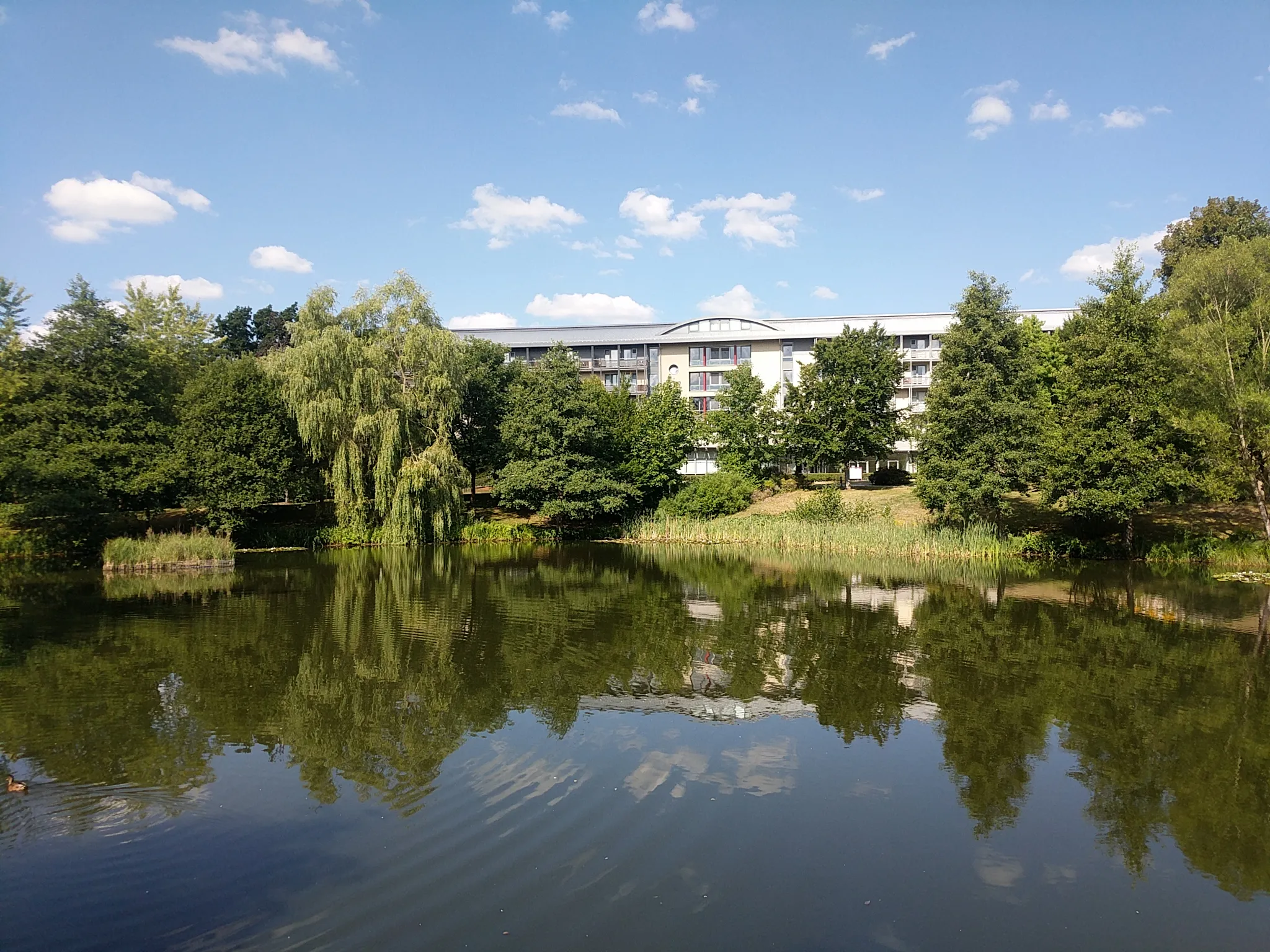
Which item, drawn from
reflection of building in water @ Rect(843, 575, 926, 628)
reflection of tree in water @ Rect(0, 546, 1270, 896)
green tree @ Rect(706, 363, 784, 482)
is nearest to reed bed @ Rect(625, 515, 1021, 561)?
green tree @ Rect(706, 363, 784, 482)

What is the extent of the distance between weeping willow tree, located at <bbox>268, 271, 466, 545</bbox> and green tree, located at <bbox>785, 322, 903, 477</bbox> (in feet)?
68.6

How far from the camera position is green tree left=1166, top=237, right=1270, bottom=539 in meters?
27.7

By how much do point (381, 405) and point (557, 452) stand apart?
9812 millimetres

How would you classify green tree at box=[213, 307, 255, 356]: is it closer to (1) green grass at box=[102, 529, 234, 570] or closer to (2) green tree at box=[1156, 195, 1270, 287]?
(1) green grass at box=[102, 529, 234, 570]

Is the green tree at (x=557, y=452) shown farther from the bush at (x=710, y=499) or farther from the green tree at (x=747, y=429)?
the green tree at (x=747, y=429)

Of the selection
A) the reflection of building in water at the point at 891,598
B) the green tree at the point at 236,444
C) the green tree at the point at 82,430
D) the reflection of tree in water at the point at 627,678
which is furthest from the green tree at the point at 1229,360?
the green tree at the point at 82,430

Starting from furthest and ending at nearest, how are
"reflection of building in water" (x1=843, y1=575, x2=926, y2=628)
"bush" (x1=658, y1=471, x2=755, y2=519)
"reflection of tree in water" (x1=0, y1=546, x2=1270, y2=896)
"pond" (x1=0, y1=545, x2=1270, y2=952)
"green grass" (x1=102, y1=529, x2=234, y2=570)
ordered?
"bush" (x1=658, y1=471, x2=755, y2=519) < "green grass" (x1=102, y1=529, x2=234, y2=570) < "reflection of building in water" (x1=843, y1=575, x2=926, y2=628) < "reflection of tree in water" (x1=0, y1=546, x2=1270, y2=896) < "pond" (x1=0, y1=545, x2=1270, y2=952)

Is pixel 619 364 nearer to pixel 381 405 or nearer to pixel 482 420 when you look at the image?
pixel 482 420

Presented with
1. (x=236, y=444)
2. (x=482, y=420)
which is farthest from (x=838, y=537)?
(x=236, y=444)

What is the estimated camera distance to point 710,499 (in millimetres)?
43125

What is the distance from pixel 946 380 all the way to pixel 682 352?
34.1 metres

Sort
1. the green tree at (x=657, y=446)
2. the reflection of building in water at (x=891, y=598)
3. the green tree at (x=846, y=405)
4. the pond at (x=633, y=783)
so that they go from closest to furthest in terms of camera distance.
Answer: the pond at (x=633, y=783)
the reflection of building in water at (x=891, y=598)
the green tree at (x=657, y=446)
the green tree at (x=846, y=405)

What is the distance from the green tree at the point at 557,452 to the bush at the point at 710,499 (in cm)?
257

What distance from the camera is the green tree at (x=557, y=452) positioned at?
4100cm
